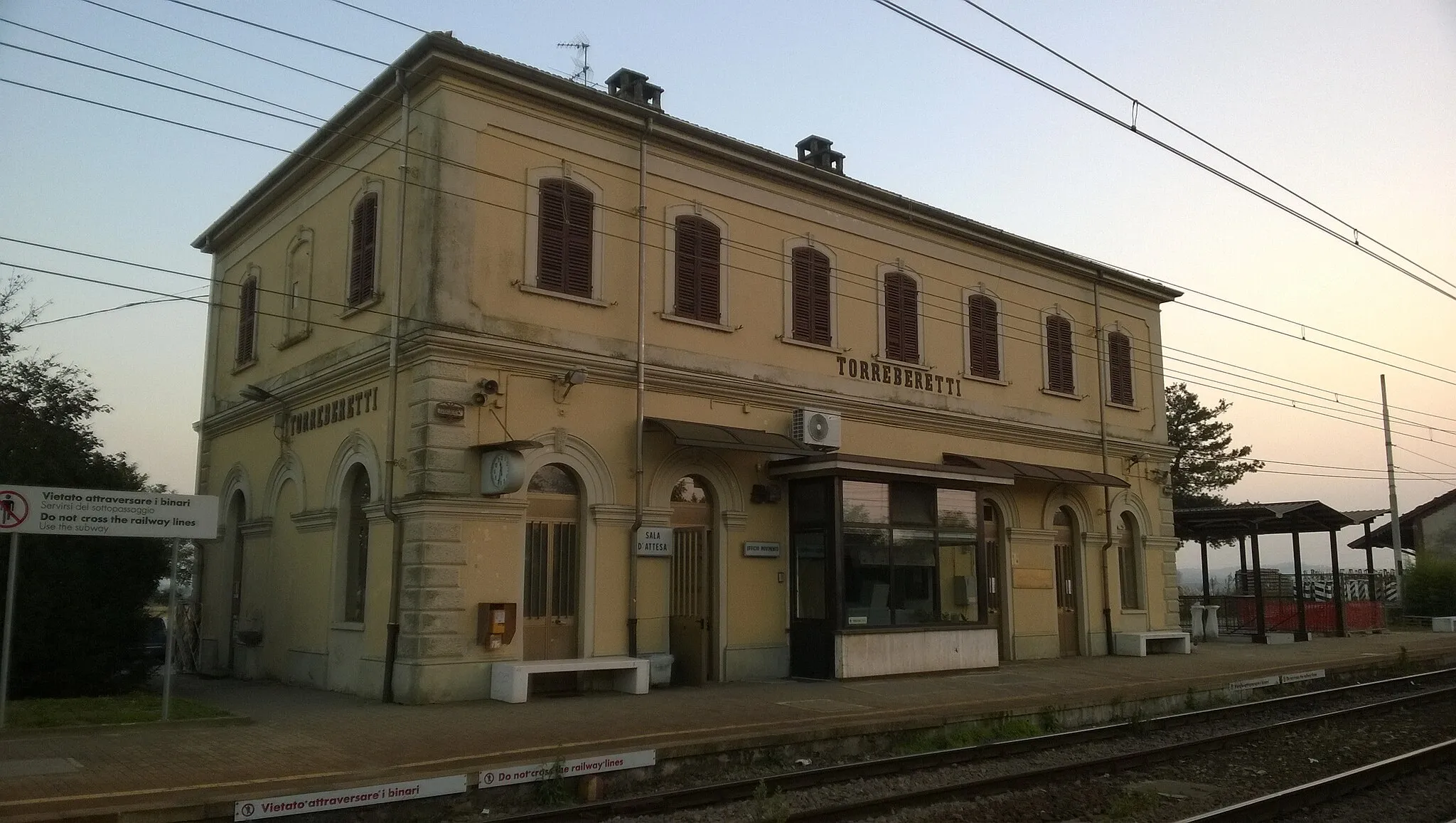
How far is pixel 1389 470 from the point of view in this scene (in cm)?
3566

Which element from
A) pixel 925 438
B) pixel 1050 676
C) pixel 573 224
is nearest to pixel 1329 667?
pixel 1050 676

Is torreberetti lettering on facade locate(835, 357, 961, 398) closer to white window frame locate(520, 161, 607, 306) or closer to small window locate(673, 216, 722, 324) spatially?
small window locate(673, 216, 722, 324)

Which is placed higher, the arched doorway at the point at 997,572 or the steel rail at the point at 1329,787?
the arched doorway at the point at 997,572

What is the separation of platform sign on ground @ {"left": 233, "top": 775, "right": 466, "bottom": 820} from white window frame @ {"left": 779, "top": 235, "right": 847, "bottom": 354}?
10.3 metres

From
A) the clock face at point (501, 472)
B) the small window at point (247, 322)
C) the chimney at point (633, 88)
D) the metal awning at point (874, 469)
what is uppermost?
the chimney at point (633, 88)

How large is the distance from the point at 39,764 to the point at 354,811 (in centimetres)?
283

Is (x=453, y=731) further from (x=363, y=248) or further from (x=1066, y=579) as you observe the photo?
(x=1066, y=579)

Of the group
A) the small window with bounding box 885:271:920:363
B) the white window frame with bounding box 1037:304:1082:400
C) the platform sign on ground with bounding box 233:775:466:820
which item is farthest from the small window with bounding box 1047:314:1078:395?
the platform sign on ground with bounding box 233:775:466:820

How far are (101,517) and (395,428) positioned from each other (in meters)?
3.97

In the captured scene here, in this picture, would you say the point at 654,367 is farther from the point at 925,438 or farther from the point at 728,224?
the point at 925,438

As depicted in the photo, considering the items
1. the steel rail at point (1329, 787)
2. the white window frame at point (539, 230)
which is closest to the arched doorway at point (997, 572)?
the steel rail at point (1329, 787)

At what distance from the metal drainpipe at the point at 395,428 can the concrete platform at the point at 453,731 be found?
773 mm

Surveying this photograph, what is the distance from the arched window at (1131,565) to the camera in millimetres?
23312

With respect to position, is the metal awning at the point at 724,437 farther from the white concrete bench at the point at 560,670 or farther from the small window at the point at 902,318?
the small window at the point at 902,318
